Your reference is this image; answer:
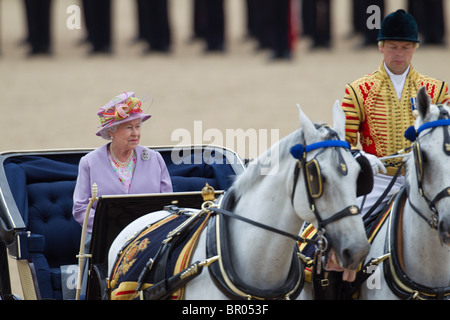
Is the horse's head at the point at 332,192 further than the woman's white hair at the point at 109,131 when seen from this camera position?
No

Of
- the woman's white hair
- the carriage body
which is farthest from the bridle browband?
the woman's white hair

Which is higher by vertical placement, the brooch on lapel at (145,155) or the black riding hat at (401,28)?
the black riding hat at (401,28)

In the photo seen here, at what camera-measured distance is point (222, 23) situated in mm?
14992

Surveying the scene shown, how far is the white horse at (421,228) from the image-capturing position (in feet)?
10.2

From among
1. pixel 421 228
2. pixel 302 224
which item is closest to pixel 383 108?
pixel 421 228

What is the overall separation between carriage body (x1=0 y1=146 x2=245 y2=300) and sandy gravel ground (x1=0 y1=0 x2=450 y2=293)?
4236 millimetres

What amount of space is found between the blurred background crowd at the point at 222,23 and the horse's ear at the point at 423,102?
35.0ft

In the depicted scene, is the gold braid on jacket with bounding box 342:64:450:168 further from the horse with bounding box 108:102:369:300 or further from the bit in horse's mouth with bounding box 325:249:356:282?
the bit in horse's mouth with bounding box 325:249:356:282

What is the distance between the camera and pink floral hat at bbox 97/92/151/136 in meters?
4.11

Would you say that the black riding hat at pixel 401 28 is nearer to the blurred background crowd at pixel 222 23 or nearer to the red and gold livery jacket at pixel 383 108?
the red and gold livery jacket at pixel 383 108

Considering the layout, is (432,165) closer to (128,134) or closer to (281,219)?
(281,219)

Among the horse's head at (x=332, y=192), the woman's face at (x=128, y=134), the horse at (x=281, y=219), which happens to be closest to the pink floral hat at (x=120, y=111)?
the woman's face at (x=128, y=134)

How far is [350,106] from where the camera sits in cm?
402

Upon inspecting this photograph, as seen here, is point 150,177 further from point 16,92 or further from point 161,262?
point 16,92
